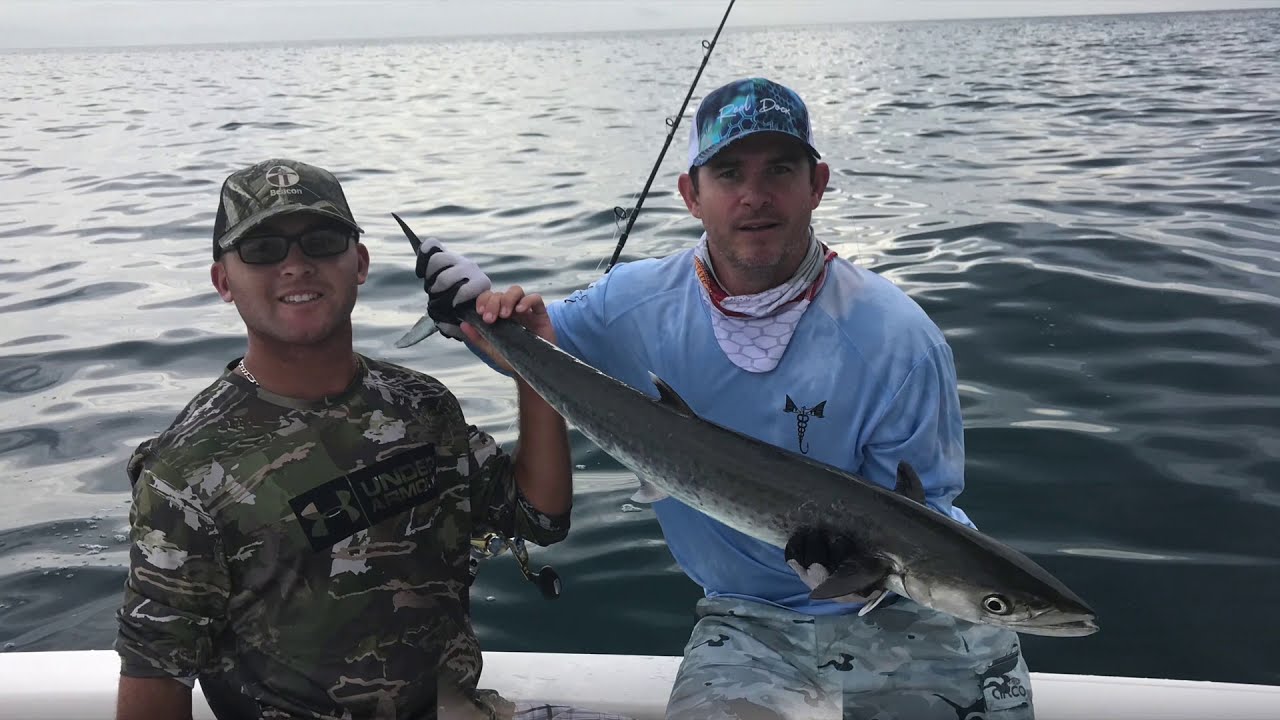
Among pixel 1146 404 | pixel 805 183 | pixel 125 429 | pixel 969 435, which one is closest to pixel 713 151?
pixel 805 183

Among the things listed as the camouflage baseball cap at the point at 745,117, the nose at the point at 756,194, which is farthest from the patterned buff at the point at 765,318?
the camouflage baseball cap at the point at 745,117

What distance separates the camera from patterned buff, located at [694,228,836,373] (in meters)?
3.59

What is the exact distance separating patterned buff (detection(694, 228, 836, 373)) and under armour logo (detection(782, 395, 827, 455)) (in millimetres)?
164

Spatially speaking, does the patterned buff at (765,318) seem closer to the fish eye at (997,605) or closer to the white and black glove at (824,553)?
the white and black glove at (824,553)

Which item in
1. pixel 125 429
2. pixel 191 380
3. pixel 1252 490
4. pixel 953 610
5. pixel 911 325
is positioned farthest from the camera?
pixel 191 380

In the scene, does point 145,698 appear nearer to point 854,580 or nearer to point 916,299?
point 854,580

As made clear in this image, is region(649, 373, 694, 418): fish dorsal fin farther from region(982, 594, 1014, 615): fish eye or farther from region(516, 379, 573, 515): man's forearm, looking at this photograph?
region(982, 594, 1014, 615): fish eye

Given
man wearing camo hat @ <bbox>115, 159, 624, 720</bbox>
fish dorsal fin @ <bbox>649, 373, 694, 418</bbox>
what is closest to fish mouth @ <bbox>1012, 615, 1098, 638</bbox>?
fish dorsal fin @ <bbox>649, 373, 694, 418</bbox>

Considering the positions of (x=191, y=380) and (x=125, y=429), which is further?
(x=191, y=380)

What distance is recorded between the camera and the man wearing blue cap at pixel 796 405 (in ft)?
11.1

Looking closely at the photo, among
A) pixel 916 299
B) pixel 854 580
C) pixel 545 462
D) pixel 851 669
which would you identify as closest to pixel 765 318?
pixel 545 462

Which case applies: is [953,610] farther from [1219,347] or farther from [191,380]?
[191,380]

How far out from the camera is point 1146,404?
653cm

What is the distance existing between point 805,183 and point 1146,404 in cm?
419
